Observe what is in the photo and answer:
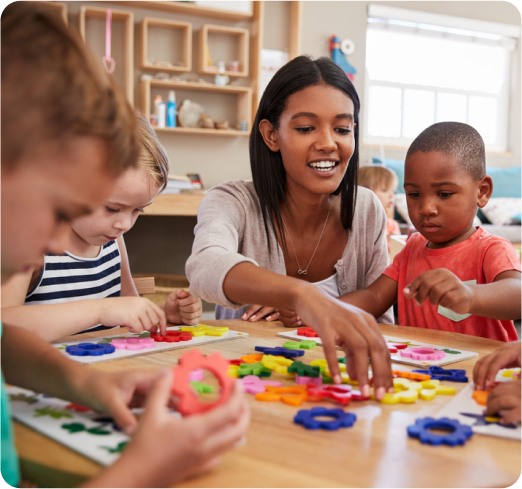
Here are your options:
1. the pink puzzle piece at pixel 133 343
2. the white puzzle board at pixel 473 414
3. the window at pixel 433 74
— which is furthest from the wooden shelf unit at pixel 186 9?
the white puzzle board at pixel 473 414

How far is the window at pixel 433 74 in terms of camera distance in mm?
5007

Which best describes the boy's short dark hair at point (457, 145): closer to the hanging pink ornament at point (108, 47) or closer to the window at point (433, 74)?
the hanging pink ornament at point (108, 47)

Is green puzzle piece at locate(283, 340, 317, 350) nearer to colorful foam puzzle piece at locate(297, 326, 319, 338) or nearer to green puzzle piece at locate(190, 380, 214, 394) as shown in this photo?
colorful foam puzzle piece at locate(297, 326, 319, 338)

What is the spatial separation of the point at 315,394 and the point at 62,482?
34cm

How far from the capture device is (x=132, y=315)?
3.59ft

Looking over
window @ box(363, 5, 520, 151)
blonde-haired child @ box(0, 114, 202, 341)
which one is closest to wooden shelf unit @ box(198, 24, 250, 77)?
A: window @ box(363, 5, 520, 151)

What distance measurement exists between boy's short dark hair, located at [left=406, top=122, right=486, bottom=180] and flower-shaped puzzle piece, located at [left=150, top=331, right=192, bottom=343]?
83 cm

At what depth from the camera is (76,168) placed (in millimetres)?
539

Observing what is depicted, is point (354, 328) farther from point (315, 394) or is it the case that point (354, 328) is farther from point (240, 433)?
point (240, 433)

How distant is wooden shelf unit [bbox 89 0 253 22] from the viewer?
12.1 ft

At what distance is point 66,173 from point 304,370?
1.56 feet

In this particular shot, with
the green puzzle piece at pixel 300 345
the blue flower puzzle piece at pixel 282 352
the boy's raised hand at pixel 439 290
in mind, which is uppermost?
the boy's raised hand at pixel 439 290

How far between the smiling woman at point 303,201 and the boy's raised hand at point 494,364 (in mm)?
535

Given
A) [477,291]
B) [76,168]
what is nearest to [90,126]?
[76,168]
